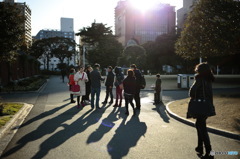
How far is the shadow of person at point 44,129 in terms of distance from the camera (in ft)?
15.8

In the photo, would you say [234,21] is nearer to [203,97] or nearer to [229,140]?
[229,140]

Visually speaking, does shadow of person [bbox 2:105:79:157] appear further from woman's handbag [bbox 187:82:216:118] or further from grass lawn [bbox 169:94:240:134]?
grass lawn [bbox 169:94:240:134]

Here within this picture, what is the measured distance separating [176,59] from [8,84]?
113 ft

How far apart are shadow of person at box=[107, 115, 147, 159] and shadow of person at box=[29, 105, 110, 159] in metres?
1.05

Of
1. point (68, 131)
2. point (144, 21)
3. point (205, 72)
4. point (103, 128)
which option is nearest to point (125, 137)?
point (103, 128)

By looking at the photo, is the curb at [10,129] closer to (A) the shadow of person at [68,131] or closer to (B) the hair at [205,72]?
(A) the shadow of person at [68,131]

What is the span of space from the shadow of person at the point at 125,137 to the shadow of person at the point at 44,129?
1.89 meters

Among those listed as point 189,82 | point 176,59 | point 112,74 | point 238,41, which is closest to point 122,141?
point 112,74

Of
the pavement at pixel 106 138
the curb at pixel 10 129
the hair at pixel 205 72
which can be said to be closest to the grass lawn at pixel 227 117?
the pavement at pixel 106 138

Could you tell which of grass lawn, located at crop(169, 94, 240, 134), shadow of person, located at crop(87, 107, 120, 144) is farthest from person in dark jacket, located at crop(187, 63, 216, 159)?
shadow of person, located at crop(87, 107, 120, 144)

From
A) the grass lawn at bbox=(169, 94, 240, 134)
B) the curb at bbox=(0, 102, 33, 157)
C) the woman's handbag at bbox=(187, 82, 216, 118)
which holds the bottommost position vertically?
the curb at bbox=(0, 102, 33, 157)

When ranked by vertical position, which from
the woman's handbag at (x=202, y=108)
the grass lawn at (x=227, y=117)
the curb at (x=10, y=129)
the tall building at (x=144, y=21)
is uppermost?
the tall building at (x=144, y=21)

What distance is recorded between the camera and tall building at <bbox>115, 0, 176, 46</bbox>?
143 m

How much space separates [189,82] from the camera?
63.2 feet
